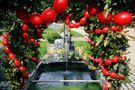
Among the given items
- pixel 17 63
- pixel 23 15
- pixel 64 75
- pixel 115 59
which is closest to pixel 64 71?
pixel 64 75

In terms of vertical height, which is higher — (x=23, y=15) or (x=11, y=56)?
(x=23, y=15)

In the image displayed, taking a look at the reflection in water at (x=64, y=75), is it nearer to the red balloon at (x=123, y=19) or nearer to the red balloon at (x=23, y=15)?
the red balloon at (x=23, y=15)

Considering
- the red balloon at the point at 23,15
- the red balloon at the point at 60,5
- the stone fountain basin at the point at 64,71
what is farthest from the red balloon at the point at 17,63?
the red balloon at the point at 60,5

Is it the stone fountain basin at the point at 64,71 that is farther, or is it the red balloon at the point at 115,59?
the stone fountain basin at the point at 64,71

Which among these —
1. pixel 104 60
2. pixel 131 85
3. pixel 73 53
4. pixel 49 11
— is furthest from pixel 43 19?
pixel 73 53

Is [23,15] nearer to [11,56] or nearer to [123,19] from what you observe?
[123,19]

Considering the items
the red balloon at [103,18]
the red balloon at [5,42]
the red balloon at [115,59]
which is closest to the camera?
the red balloon at [103,18]

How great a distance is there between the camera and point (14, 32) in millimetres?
10188

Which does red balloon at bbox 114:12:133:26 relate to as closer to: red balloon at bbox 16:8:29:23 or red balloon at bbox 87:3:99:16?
red balloon at bbox 87:3:99:16

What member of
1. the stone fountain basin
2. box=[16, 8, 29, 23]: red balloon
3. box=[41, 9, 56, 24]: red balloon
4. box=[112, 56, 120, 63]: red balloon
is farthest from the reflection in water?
box=[41, 9, 56, 24]: red balloon

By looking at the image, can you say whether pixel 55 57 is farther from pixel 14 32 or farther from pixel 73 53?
pixel 14 32

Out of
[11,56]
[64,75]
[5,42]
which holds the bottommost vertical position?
[64,75]

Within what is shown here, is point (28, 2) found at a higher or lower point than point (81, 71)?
higher

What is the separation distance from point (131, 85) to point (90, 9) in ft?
37.9
